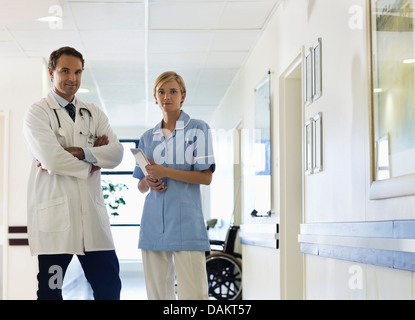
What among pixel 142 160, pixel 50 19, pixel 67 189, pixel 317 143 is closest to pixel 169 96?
pixel 142 160

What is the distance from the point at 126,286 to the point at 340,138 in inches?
194

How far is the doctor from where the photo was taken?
7.95 feet

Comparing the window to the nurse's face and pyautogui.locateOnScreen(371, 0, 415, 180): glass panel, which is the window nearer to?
the nurse's face

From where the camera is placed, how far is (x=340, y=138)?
303 centimetres

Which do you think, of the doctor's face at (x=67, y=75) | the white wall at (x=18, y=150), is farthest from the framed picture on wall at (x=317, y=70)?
the white wall at (x=18, y=150)

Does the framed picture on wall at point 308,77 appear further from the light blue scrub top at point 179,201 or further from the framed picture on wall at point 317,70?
the light blue scrub top at point 179,201

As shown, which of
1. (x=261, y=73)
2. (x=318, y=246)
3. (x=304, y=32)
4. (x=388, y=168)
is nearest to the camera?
(x=388, y=168)

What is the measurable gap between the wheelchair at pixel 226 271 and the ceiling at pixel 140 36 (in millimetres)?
1812

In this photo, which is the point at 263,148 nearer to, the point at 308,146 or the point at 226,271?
the point at 308,146

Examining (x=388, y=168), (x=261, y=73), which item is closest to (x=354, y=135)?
(x=388, y=168)
